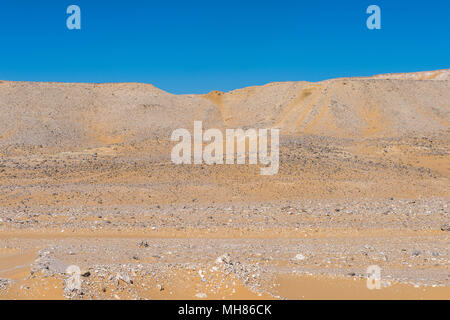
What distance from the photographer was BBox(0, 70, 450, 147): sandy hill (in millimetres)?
36938

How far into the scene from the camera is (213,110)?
51.3 metres

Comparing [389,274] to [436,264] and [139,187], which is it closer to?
[436,264]

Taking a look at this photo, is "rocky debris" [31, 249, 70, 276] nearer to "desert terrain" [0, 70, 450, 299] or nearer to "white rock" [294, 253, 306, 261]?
"desert terrain" [0, 70, 450, 299]

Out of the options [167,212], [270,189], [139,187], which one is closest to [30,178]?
[139,187]

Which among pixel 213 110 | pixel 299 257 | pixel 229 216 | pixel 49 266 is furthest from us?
pixel 213 110

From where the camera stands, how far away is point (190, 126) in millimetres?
42844

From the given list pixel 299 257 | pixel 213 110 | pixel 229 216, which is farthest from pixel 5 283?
pixel 213 110

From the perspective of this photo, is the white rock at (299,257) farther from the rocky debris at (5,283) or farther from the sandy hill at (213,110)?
the sandy hill at (213,110)

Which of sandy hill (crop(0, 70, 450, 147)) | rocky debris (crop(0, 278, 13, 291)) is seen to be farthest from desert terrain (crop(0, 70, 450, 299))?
sandy hill (crop(0, 70, 450, 147))

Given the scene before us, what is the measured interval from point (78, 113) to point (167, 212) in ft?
107

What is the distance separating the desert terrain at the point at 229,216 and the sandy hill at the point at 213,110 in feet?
1.25

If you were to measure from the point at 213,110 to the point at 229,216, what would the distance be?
126 feet

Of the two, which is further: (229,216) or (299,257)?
(229,216)

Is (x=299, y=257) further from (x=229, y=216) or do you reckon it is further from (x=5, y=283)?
(x=5, y=283)
